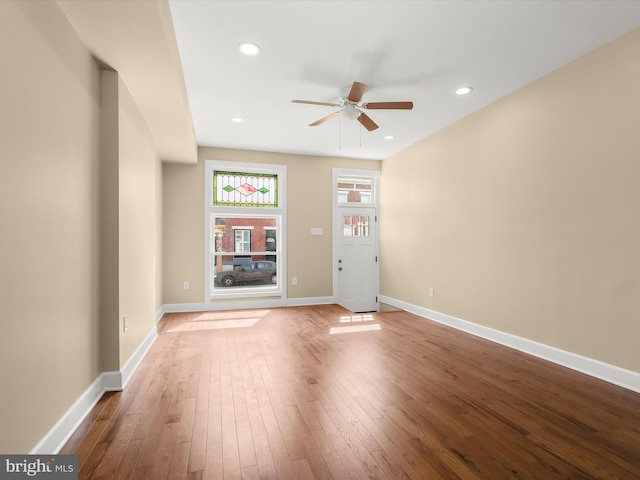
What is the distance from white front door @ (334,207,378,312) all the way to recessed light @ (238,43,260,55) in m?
3.83

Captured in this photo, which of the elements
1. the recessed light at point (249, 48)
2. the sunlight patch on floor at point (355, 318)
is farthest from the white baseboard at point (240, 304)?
the recessed light at point (249, 48)

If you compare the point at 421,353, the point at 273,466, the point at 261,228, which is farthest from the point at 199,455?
the point at 261,228

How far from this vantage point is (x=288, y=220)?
608 cm

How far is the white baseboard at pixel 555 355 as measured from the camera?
2.64 metres

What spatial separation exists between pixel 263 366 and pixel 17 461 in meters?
1.85

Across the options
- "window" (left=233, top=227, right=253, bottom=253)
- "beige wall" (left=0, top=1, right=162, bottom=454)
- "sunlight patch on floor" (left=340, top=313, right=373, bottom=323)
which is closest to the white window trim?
"window" (left=233, top=227, right=253, bottom=253)

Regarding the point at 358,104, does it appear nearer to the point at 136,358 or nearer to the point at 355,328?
the point at 355,328

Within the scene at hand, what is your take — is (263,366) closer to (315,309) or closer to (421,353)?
(421,353)

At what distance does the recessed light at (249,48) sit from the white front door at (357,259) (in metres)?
3.83

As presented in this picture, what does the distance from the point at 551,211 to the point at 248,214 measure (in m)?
4.46

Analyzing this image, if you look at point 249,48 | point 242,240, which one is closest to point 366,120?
point 249,48

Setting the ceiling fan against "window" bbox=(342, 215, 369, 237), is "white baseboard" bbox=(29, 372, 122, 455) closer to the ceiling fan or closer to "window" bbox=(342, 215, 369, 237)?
the ceiling fan

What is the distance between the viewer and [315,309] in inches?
227

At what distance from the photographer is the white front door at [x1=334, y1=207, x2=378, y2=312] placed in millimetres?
6434
